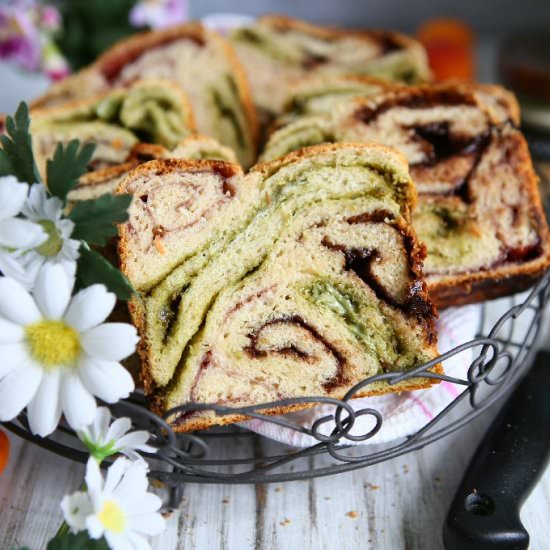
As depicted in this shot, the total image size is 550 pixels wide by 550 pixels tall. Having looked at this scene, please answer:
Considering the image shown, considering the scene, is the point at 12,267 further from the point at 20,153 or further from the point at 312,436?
the point at 312,436

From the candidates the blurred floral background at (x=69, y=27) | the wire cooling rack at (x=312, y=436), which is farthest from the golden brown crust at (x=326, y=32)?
the wire cooling rack at (x=312, y=436)

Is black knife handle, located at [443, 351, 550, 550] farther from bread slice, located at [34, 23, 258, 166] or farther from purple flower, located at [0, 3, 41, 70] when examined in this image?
purple flower, located at [0, 3, 41, 70]

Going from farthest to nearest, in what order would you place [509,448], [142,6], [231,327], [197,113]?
[142,6] → [197,113] → [509,448] → [231,327]

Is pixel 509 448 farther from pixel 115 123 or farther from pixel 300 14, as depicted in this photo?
pixel 300 14

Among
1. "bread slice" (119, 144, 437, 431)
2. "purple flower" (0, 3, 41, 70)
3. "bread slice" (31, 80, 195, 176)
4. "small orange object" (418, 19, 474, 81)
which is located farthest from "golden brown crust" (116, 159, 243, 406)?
"small orange object" (418, 19, 474, 81)

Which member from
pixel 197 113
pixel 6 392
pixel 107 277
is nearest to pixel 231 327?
pixel 107 277

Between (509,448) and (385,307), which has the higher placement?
(385,307)

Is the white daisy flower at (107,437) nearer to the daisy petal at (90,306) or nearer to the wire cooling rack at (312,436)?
the wire cooling rack at (312,436)
